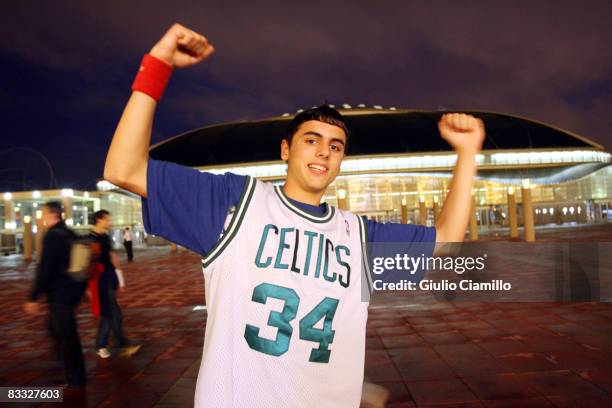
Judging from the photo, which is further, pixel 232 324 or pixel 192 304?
pixel 192 304

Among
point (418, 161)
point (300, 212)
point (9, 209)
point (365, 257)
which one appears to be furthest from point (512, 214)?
point (9, 209)

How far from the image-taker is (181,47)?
136 centimetres

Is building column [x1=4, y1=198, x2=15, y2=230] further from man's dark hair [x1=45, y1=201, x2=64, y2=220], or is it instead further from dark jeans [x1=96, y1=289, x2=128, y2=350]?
man's dark hair [x1=45, y1=201, x2=64, y2=220]

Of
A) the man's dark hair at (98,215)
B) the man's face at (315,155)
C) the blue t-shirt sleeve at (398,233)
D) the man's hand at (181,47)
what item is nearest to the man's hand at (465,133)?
the blue t-shirt sleeve at (398,233)

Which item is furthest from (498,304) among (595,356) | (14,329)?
(14,329)

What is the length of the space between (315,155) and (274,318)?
0.60 m

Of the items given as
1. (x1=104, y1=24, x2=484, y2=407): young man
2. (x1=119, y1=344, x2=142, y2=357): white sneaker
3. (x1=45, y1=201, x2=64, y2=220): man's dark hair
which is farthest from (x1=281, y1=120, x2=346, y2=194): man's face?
(x1=119, y1=344, x2=142, y2=357): white sneaker

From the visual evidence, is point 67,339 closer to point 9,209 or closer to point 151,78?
point 151,78

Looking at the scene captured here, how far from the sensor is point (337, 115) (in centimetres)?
159

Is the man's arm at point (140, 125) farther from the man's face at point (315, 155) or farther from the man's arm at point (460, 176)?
the man's arm at point (460, 176)

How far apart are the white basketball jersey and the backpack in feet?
10.6

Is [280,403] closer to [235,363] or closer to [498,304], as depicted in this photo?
[235,363]

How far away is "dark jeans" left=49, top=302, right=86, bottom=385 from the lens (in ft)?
12.7

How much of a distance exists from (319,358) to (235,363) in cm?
26
